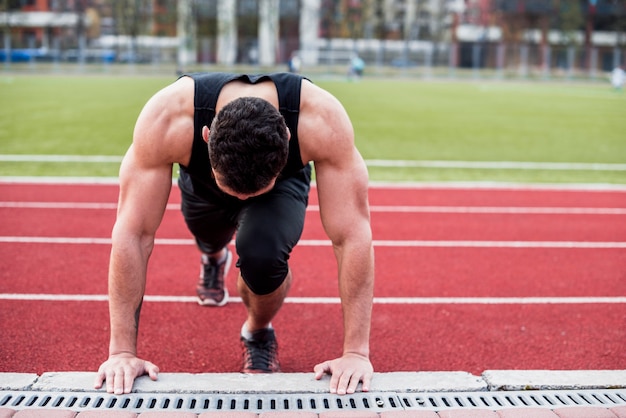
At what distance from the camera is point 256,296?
3.06m

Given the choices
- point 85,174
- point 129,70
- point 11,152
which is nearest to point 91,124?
point 11,152

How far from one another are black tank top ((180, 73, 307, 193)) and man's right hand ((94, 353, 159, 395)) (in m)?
0.83

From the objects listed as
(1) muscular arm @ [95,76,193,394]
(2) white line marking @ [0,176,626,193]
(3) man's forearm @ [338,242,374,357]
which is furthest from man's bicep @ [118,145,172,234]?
(2) white line marking @ [0,176,626,193]

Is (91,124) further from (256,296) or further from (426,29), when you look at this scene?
(426,29)

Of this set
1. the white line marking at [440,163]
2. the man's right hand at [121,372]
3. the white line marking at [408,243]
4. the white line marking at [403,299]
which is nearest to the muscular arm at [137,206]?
the man's right hand at [121,372]

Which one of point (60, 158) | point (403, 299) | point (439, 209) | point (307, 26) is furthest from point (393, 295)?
point (307, 26)

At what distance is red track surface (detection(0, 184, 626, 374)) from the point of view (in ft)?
11.6

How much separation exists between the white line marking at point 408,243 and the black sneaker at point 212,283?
1.43 meters

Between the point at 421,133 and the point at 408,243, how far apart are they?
867 cm

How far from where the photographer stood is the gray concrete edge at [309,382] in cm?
281

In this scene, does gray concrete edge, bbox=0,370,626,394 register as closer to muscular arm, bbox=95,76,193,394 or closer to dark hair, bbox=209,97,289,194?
muscular arm, bbox=95,76,193,394

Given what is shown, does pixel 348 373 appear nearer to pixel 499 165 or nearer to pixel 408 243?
pixel 408 243

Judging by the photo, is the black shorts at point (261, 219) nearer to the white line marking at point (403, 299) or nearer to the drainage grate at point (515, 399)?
the drainage grate at point (515, 399)

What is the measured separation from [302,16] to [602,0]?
26772 mm
